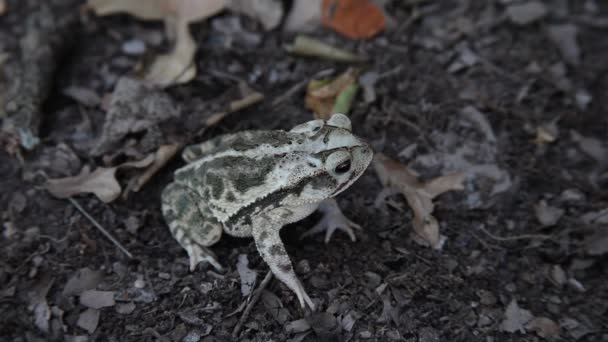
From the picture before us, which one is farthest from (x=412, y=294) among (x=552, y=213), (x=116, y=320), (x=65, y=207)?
(x=65, y=207)

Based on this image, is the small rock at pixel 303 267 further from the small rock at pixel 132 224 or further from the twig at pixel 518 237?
the twig at pixel 518 237

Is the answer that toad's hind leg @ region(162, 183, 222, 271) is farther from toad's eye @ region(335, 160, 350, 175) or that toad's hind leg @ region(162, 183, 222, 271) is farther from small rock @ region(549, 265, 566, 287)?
small rock @ region(549, 265, 566, 287)

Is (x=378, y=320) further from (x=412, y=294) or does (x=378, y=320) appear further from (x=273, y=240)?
(x=273, y=240)

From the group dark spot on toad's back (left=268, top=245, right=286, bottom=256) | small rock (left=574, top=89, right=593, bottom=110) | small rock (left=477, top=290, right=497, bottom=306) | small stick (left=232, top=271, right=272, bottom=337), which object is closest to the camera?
small stick (left=232, top=271, right=272, bottom=337)

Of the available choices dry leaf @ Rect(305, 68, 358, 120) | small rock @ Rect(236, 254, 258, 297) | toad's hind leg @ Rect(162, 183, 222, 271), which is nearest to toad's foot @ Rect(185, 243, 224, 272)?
toad's hind leg @ Rect(162, 183, 222, 271)

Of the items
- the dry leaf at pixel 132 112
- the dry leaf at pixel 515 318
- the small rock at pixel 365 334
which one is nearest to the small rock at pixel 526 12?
the dry leaf at pixel 515 318

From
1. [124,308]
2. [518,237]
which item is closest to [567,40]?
[518,237]

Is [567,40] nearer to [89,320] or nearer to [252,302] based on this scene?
[252,302]
